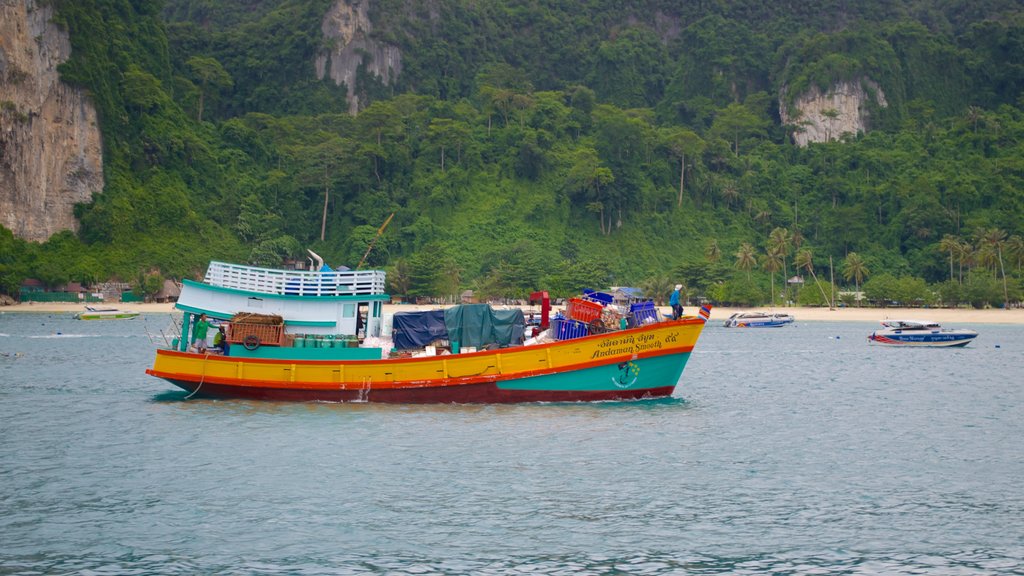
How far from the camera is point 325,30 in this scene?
17275 centimetres

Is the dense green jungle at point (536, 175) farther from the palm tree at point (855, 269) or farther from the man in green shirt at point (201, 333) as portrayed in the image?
the man in green shirt at point (201, 333)

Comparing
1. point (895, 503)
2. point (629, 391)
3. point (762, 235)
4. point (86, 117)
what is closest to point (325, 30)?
point (86, 117)

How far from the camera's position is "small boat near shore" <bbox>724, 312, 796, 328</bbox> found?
98188mm

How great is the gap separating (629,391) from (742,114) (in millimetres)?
136542

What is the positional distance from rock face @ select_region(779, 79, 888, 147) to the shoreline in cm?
5758

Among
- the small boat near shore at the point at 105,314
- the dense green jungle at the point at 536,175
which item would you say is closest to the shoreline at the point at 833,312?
the dense green jungle at the point at 536,175

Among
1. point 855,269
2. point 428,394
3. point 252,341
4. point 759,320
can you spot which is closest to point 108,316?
point 759,320

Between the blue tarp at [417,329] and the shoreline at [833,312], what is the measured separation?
61236mm

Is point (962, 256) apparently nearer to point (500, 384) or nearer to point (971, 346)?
point (971, 346)

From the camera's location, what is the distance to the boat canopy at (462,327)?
3325 centimetres

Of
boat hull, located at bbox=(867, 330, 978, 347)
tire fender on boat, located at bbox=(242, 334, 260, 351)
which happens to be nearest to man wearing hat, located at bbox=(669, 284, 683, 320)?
tire fender on boat, located at bbox=(242, 334, 260, 351)

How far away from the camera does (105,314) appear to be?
95312 millimetres

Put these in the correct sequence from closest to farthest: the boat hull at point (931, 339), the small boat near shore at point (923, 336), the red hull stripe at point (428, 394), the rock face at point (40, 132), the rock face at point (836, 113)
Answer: the red hull stripe at point (428, 394) < the boat hull at point (931, 339) < the small boat near shore at point (923, 336) < the rock face at point (40, 132) < the rock face at point (836, 113)

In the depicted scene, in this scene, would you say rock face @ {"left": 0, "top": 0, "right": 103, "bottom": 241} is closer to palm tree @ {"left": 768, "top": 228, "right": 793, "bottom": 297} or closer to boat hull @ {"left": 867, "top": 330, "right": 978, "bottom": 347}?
palm tree @ {"left": 768, "top": 228, "right": 793, "bottom": 297}
